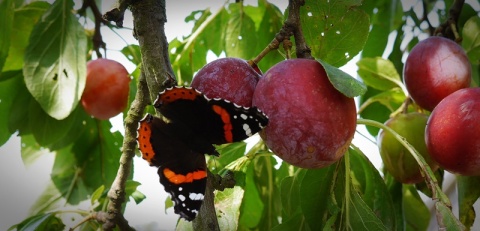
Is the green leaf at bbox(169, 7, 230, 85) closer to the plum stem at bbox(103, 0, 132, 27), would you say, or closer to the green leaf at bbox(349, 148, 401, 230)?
the green leaf at bbox(349, 148, 401, 230)

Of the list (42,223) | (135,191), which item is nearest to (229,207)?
(135,191)

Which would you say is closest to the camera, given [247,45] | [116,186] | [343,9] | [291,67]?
[291,67]

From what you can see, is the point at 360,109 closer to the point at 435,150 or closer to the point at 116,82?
the point at 435,150

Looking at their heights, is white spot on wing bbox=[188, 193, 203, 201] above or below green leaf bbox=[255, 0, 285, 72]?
below

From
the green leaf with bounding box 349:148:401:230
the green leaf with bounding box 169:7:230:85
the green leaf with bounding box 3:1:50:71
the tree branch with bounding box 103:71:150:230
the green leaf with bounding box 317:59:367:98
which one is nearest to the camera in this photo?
the green leaf with bounding box 317:59:367:98

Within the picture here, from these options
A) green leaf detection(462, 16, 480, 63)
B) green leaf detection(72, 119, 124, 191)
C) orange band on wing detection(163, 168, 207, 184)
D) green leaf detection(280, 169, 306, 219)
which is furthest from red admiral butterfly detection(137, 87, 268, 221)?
green leaf detection(72, 119, 124, 191)

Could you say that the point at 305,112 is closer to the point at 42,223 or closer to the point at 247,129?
the point at 247,129

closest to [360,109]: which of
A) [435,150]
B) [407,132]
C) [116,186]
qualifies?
[407,132]
